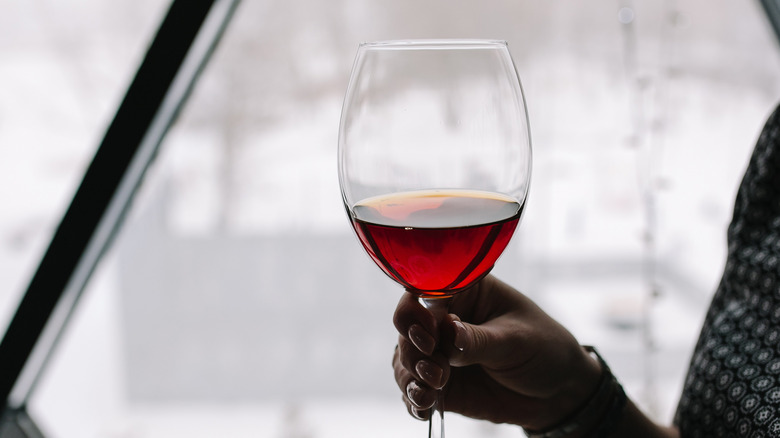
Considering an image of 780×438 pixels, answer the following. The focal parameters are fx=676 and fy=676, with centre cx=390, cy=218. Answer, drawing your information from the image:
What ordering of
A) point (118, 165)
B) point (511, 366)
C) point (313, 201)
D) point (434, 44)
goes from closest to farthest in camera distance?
1. point (434, 44)
2. point (511, 366)
3. point (118, 165)
4. point (313, 201)

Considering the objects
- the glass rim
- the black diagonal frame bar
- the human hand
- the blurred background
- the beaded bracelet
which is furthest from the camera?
the blurred background

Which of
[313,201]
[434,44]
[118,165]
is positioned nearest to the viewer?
[434,44]

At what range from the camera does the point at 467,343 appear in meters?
0.59

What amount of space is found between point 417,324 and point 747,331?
51cm

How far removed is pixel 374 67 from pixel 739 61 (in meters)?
1.96

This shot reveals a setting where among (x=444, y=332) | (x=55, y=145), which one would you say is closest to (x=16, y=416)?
(x=55, y=145)

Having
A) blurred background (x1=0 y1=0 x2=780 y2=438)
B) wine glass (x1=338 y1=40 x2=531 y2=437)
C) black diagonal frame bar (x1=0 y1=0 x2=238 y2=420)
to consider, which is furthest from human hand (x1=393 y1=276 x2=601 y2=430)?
blurred background (x1=0 y1=0 x2=780 y2=438)

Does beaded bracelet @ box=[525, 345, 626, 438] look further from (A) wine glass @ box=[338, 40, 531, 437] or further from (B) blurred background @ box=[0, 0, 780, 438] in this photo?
(B) blurred background @ box=[0, 0, 780, 438]

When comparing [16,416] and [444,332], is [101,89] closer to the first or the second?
[16,416]

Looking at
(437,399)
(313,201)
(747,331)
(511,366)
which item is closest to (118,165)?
(313,201)

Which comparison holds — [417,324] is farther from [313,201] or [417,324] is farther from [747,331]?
[313,201]

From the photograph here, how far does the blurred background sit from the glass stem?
140 centimetres

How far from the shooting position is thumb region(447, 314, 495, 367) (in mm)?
580

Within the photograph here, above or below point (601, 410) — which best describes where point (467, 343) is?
above
